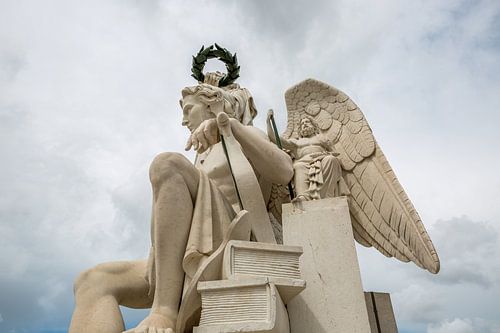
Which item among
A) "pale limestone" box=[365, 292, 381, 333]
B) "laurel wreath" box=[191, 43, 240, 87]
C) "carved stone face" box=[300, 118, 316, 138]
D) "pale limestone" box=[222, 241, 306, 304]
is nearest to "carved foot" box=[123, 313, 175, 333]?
"pale limestone" box=[222, 241, 306, 304]

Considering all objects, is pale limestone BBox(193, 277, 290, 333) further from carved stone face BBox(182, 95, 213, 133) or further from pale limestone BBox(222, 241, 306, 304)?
carved stone face BBox(182, 95, 213, 133)

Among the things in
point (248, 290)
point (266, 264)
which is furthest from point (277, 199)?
point (248, 290)

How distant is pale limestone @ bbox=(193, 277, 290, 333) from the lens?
1854 millimetres

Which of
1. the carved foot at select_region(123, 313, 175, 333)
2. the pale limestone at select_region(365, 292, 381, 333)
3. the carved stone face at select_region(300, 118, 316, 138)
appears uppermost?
the carved stone face at select_region(300, 118, 316, 138)

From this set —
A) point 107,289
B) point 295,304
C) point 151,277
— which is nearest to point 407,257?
point 295,304

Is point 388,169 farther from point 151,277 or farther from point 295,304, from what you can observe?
point 151,277

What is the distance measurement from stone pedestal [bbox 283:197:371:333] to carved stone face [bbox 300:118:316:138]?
1.27 metres

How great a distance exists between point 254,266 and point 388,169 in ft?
7.06

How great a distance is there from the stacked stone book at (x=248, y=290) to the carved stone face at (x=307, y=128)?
85.3 inches

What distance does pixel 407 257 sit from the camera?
3.46 m

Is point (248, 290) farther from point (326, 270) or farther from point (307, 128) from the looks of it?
point (307, 128)

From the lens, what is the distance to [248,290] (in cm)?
194

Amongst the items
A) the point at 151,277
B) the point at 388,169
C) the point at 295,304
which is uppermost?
the point at 388,169

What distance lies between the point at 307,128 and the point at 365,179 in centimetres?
78
